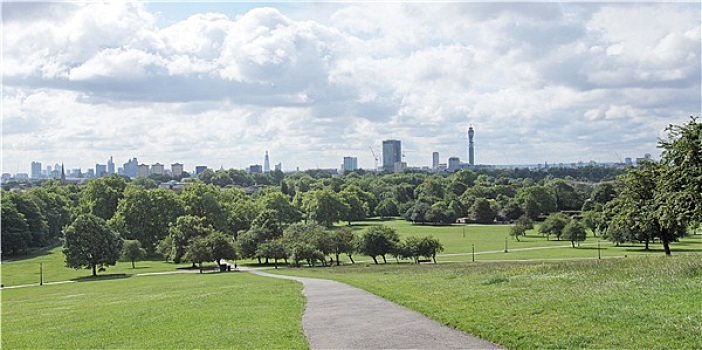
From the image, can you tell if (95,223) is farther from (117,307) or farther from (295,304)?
(295,304)

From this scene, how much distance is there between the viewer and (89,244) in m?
64.1

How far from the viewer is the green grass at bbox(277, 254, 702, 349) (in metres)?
13.3

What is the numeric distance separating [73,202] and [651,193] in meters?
116

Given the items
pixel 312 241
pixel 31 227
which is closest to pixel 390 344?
pixel 312 241

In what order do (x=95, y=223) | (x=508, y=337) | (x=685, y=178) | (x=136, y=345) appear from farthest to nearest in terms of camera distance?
(x=95, y=223), (x=685, y=178), (x=136, y=345), (x=508, y=337)

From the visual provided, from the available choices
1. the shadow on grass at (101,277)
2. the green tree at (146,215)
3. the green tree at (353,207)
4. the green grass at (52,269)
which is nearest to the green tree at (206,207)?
the green tree at (146,215)

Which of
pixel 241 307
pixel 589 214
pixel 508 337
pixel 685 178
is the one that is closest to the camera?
pixel 508 337

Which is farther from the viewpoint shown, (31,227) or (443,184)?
(443,184)

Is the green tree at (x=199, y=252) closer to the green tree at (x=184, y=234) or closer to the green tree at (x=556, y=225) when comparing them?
the green tree at (x=184, y=234)

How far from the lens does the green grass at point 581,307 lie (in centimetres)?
1334

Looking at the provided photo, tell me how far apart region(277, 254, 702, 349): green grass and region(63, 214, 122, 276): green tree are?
162ft

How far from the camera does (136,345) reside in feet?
55.9

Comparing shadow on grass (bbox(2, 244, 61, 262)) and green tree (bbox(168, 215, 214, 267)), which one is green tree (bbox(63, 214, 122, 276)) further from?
shadow on grass (bbox(2, 244, 61, 262))

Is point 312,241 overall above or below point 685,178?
below
